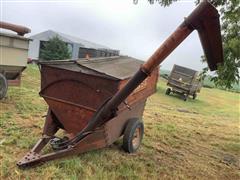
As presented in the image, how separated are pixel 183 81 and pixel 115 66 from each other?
1491 centimetres

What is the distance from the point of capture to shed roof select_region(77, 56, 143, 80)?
185 inches

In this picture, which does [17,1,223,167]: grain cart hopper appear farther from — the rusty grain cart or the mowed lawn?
the rusty grain cart

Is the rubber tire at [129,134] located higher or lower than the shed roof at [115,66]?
lower

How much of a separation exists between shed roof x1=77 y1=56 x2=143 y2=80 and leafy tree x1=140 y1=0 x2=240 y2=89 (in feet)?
5.50

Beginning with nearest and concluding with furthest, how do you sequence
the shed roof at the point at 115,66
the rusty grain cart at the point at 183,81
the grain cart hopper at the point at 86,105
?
1. the grain cart hopper at the point at 86,105
2. the shed roof at the point at 115,66
3. the rusty grain cart at the point at 183,81

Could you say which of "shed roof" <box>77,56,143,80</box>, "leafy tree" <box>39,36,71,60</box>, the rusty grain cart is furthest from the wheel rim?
"leafy tree" <box>39,36,71,60</box>

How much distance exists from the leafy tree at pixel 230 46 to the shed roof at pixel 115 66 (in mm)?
1677

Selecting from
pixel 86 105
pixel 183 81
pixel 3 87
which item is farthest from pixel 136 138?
pixel 183 81

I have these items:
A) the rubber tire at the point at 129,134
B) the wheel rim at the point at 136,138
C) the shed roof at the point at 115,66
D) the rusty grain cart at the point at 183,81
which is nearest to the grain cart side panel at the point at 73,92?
the shed roof at the point at 115,66

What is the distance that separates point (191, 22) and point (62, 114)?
8.00ft

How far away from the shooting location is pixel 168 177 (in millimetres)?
4773

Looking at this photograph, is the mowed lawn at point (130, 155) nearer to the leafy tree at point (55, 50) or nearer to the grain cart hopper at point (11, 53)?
the grain cart hopper at point (11, 53)

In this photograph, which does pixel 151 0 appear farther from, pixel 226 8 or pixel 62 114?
pixel 62 114

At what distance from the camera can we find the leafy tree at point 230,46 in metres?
6.02
